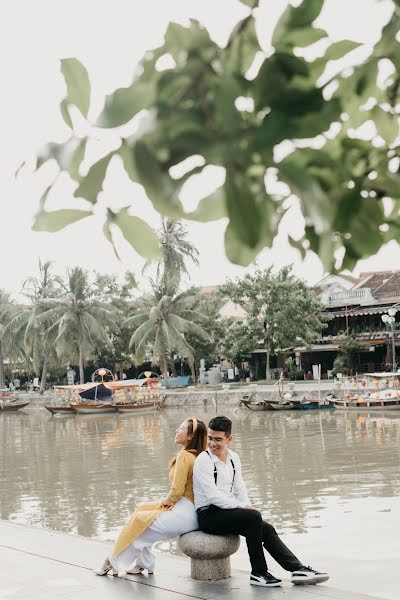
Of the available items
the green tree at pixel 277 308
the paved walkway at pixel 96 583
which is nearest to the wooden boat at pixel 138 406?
the green tree at pixel 277 308

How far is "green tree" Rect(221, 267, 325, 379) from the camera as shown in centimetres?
3684

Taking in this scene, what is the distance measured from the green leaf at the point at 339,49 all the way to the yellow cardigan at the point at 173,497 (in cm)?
430

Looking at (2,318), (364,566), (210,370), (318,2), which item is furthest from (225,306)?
(318,2)

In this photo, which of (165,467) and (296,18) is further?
(165,467)

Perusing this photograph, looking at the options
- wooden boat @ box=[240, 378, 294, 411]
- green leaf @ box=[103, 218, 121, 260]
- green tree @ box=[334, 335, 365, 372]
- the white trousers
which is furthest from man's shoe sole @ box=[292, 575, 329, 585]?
green tree @ box=[334, 335, 365, 372]

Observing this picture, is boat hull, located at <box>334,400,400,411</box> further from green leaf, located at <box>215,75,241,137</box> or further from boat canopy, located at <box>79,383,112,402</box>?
green leaf, located at <box>215,75,241,137</box>

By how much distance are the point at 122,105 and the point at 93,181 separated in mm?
131

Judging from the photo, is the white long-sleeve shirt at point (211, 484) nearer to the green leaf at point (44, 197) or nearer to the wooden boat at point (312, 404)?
the green leaf at point (44, 197)

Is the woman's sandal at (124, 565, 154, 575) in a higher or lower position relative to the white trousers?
lower

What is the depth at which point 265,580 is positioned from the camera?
484 centimetres

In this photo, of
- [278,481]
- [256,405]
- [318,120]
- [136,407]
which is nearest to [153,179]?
[318,120]

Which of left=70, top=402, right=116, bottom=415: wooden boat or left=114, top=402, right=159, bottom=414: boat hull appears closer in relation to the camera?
left=114, top=402, right=159, bottom=414: boat hull

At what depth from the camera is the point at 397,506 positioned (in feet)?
35.3

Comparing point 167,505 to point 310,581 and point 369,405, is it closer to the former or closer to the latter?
point 310,581
